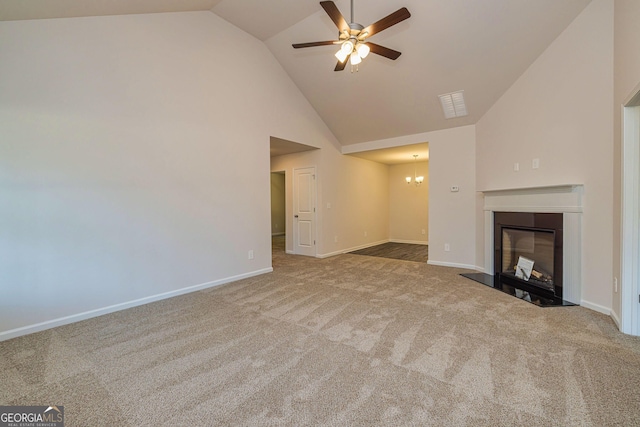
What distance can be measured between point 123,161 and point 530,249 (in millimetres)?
5455

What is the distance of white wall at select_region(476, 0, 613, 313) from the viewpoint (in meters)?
2.80

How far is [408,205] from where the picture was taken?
8.23 metres

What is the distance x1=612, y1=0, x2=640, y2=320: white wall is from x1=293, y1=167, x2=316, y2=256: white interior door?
180 inches

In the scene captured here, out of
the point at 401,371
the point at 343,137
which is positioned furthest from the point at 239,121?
the point at 401,371

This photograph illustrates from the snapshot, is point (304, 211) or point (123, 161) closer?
point (123, 161)

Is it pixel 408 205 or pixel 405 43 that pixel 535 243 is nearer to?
pixel 405 43

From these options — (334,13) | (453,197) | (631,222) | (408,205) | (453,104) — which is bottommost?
(631,222)

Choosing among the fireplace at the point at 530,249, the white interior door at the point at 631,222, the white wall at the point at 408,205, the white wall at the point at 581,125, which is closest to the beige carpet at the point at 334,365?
the white interior door at the point at 631,222

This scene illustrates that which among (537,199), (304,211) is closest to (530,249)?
(537,199)

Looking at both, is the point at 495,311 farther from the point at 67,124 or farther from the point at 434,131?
the point at 67,124

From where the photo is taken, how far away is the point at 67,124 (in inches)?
108

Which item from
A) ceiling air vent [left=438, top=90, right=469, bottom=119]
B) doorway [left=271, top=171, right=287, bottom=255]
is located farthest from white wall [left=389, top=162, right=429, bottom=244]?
doorway [left=271, top=171, right=287, bottom=255]

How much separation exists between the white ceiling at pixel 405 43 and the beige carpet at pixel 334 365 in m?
3.04

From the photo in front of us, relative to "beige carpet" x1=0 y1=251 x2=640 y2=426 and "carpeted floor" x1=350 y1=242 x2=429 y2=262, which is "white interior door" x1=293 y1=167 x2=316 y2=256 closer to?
"carpeted floor" x1=350 y1=242 x2=429 y2=262
